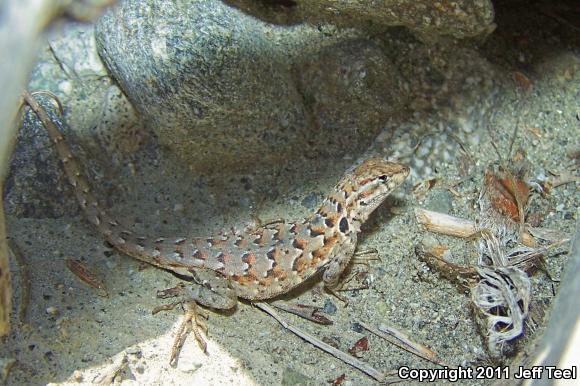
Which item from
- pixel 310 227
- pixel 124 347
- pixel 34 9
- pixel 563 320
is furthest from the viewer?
pixel 310 227

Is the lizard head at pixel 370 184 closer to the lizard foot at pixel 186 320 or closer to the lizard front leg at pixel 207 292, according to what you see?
the lizard front leg at pixel 207 292

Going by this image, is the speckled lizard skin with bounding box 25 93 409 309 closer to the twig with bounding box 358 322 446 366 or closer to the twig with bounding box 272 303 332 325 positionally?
the twig with bounding box 272 303 332 325

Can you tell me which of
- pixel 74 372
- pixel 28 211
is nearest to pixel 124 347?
pixel 74 372

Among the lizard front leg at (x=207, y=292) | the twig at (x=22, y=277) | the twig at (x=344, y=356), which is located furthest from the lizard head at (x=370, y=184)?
the twig at (x=22, y=277)

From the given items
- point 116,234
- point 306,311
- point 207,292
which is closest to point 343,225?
point 306,311

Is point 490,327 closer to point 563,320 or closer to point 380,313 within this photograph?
point 380,313

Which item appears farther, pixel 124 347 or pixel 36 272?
pixel 36 272

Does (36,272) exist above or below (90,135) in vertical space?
below

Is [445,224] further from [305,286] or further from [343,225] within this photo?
[305,286]
